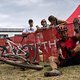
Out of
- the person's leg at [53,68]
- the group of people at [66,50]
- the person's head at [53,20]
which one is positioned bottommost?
the person's leg at [53,68]

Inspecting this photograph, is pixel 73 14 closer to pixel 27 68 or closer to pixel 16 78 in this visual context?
pixel 27 68

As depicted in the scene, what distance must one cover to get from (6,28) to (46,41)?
3046 cm

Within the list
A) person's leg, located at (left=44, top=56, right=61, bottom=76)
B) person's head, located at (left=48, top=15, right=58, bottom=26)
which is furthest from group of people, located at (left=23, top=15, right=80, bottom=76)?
person's head, located at (left=48, top=15, right=58, bottom=26)

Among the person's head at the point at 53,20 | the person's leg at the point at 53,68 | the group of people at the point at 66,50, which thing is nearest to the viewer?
the person's leg at the point at 53,68

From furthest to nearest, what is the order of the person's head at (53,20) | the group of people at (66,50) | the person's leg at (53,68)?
the person's head at (53,20) < the group of people at (66,50) < the person's leg at (53,68)

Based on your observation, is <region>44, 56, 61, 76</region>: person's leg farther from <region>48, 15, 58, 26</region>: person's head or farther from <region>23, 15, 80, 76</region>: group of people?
<region>48, 15, 58, 26</region>: person's head

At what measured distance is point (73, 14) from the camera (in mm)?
17000

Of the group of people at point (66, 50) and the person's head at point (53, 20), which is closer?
the group of people at point (66, 50)

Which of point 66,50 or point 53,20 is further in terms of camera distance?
point 53,20

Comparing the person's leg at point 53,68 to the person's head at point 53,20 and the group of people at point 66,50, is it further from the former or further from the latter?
the person's head at point 53,20

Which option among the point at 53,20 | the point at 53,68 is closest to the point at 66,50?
the point at 53,68

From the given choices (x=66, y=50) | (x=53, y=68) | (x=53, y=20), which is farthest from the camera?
(x=53, y=20)

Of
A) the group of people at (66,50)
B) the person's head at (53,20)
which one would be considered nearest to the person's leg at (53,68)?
the group of people at (66,50)

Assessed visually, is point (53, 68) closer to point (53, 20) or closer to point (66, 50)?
point (66, 50)
